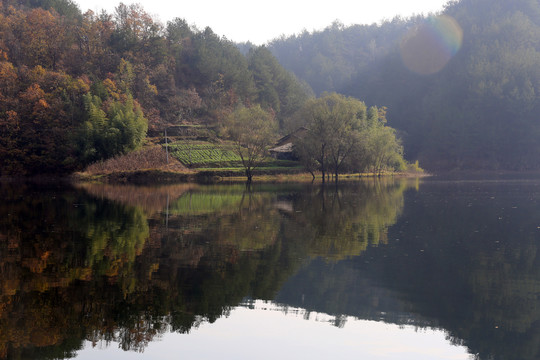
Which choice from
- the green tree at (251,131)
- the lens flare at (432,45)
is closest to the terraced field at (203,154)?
the green tree at (251,131)

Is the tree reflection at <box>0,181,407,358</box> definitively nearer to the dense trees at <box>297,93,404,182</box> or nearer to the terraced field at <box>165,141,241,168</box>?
the dense trees at <box>297,93,404,182</box>

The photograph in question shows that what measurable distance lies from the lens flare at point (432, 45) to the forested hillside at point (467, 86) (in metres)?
0.30

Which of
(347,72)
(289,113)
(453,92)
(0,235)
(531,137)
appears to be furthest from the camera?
(347,72)

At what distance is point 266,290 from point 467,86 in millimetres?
124329

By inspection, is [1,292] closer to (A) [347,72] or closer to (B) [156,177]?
(B) [156,177]

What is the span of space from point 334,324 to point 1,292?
7.25 m

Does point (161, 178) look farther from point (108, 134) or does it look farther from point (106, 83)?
point (106, 83)

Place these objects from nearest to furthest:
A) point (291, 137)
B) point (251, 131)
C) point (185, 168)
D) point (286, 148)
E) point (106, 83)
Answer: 1. point (251, 131)
2. point (185, 168)
3. point (106, 83)
4. point (286, 148)
5. point (291, 137)

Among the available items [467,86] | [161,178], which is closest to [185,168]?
[161,178]

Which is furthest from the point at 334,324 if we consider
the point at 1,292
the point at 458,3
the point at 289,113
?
the point at 458,3

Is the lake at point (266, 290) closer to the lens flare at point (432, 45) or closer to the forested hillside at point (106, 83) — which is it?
the forested hillside at point (106, 83)

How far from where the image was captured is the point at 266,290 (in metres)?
11.9

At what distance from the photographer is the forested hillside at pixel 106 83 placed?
67.9 m

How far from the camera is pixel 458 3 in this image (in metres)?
161
